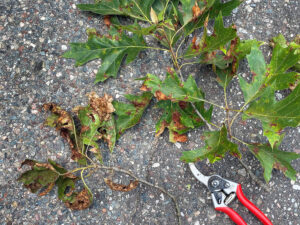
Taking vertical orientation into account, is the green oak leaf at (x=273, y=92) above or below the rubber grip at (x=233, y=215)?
above

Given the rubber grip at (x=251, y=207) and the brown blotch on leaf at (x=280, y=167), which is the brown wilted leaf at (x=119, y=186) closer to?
the rubber grip at (x=251, y=207)

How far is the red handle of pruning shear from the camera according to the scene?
1576mm

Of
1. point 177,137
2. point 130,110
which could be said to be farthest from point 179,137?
point 130,110

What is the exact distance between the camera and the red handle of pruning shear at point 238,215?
1.58 m

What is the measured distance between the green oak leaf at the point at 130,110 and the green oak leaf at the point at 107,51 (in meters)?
0.16

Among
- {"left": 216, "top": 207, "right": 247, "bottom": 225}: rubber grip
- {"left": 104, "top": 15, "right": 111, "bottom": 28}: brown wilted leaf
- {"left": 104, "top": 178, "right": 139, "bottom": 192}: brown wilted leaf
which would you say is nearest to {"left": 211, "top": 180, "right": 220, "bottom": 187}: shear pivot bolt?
{"left": 216, "top": 207, "right": 247, "bottom": 225}: rubber grip

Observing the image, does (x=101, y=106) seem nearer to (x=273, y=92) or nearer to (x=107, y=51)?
(x=107, y=51)

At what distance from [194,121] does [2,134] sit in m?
0.88

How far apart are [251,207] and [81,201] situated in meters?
0.74

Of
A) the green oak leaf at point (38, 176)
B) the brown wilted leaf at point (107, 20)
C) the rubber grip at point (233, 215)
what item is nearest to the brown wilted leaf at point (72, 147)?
the green oak leaf at point (38, 176)

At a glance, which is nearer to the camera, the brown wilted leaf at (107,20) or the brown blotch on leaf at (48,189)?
the brown blotch on leaf at (48,189)

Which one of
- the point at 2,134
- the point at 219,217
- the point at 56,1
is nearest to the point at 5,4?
the point at 56,1

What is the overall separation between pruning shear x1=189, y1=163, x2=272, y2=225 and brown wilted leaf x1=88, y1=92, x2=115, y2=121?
0.54 m

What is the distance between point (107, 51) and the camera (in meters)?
1.69
